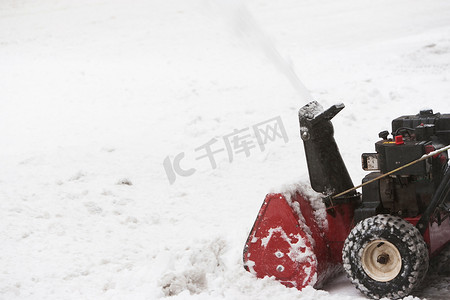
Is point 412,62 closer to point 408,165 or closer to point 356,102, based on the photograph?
point 356,102

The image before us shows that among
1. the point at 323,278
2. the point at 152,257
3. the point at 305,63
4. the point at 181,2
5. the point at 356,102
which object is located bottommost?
the point at 323,278

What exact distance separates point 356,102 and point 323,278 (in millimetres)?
5889

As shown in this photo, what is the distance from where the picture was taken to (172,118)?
9.62 meters

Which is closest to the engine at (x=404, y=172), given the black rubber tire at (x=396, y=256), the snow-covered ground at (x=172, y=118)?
the black rubber tire at (x=396, y=256)

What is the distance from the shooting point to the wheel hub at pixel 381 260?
417 cm

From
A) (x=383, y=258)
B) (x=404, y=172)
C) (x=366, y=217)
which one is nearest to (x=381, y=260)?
(x=383, y=258)

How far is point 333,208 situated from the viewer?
456cm

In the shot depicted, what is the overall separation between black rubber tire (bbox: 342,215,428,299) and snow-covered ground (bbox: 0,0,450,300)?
17 centimetres

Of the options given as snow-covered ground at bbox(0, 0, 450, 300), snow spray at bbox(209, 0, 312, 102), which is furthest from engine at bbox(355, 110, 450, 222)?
snow spray at bbox(209, 0, 312, 102)

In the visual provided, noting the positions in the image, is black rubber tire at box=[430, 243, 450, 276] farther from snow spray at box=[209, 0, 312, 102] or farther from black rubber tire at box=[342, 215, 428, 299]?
snow spray at box=[209, 0, 312, 102]

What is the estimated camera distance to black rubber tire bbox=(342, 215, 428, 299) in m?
4.06

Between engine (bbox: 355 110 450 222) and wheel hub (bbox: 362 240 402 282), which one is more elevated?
engine (bbox: 355 110 450 222)

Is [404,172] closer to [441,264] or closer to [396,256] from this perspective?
[396,256]

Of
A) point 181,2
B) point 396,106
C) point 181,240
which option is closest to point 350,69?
point 396,106
